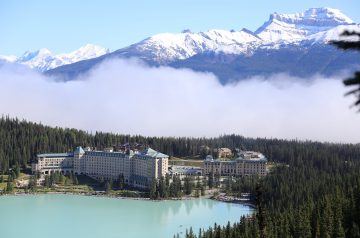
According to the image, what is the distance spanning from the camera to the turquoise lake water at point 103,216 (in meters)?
35.2

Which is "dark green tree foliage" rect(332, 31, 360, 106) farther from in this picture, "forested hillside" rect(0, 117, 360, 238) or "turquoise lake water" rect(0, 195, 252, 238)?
"turquoise lake water" rect(0, 195, 252, 238)

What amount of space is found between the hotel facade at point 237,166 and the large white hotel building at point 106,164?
255 inches

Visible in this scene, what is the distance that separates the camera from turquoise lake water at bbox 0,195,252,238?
116ft

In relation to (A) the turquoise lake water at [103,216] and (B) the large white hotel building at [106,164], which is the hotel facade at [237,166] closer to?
(B) the large white hotel building at [106,164]

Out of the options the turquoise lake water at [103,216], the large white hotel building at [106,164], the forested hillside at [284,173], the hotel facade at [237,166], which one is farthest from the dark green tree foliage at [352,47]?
the hotel facade at [237,166]

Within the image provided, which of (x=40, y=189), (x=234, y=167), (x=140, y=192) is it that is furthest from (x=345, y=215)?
(x=234, y=167)

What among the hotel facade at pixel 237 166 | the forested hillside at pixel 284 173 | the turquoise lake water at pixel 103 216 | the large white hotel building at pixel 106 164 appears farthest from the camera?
the hotel facade at pixel 237 166

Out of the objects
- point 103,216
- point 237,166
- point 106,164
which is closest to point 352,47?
point 103,216

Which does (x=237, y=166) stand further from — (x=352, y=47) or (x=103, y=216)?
(x=352, y=47)

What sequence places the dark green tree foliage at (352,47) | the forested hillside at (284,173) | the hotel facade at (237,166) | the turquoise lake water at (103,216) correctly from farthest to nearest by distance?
the hotel facade at (237,166) < the turquoise lake water at (103,216) < the forested hillside at (284,173) < the dark green tree foliage at (352,47)

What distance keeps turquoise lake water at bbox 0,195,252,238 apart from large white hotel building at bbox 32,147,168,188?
8876mm

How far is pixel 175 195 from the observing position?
49.5 meters

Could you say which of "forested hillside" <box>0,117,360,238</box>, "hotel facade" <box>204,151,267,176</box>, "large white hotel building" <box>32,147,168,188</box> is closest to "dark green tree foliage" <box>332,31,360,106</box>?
"forested hillside" <box>0,117,360,238</box>

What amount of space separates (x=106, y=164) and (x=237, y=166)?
14954 millimetres
